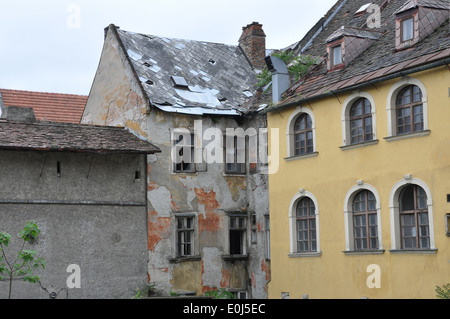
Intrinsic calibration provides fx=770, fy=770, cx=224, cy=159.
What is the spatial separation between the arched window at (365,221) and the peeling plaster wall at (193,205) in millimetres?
4999

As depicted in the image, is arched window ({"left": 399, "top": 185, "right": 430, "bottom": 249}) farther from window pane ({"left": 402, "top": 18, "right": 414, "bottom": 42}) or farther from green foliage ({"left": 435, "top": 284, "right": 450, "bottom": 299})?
window pane ({"left": 402, "top": 18, "right": 414, "bottom": 42})

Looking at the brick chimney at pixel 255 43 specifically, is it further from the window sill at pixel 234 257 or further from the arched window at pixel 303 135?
the window sill at pixel 234 257

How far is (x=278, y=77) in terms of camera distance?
23.6 metres

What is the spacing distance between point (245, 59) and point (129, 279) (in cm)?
1063

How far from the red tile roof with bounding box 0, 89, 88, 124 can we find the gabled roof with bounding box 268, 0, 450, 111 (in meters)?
13.5

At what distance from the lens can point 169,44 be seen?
93.8ft

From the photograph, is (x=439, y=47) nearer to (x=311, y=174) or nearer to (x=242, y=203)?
(x=311, y=174)

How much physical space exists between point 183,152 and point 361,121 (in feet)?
22.6

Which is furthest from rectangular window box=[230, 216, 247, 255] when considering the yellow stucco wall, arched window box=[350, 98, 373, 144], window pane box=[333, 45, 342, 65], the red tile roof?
the red tile roof

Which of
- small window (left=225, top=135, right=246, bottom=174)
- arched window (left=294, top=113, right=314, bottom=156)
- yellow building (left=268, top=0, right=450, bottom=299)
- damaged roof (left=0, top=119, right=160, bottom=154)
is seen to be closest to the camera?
yellow building (left=268, top=0, right=450, bottom=299)

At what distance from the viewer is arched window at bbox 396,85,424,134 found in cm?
1878

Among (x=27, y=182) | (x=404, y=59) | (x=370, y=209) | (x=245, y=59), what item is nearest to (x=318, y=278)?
(x=370, y=209)

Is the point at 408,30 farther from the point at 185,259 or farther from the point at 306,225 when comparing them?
the point at 185,259

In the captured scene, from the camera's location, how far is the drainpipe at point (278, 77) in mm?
23500
